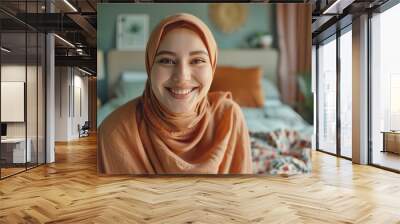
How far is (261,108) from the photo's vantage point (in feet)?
20.5

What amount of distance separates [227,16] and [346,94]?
4.22 meters

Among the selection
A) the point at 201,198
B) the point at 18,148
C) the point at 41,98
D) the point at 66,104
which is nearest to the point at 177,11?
the point at 201,198

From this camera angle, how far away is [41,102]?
7.79 metres

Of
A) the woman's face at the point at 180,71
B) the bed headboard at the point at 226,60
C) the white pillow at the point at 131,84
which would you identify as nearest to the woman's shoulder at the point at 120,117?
the white pillow at the point at 131,84

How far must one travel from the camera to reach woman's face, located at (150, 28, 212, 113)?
19.5 ft

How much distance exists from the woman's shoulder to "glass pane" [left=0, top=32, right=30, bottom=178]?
158 cm

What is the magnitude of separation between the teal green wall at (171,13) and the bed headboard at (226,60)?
12cm

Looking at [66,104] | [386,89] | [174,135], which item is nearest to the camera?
[174,135]

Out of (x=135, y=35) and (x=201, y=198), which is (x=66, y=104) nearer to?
(x=135, y=35)

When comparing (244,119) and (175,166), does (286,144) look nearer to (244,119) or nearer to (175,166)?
(244,119)

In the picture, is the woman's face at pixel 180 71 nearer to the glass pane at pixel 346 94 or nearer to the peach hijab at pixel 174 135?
the peach hijab at pixel 174 135

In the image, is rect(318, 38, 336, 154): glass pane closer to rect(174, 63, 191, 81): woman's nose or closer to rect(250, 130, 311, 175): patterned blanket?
rect(250, 130, 311, 175): patterned blanket

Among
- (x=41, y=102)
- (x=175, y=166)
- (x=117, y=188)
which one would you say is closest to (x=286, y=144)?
(x=175, y=166)

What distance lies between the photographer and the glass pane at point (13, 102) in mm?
6141
